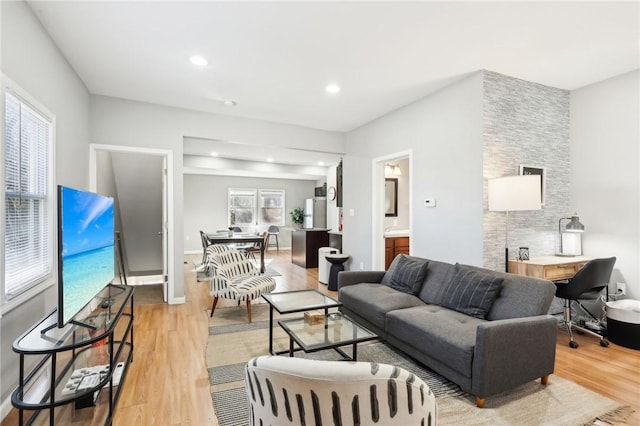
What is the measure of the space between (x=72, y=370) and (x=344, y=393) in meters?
2.16

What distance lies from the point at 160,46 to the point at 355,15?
172cm

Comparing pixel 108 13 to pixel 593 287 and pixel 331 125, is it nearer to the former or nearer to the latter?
pixel 331 125

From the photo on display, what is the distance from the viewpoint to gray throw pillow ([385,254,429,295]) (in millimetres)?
3355

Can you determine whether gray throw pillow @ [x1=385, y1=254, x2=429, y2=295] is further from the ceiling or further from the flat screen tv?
the flat screen tv

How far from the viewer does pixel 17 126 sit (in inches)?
85.3

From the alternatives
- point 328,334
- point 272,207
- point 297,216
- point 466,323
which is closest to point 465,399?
point 466,323

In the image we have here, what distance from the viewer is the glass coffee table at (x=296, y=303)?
273 centimetres

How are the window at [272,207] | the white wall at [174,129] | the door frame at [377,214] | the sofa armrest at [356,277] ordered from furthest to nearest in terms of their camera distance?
the window at [272,207]
the door frame at [377,214]
the white wall at [174,129]
the sofa armrest at [356,277]

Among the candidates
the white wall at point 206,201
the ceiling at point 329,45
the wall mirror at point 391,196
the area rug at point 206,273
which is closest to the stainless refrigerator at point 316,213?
the white wall at point 206,201

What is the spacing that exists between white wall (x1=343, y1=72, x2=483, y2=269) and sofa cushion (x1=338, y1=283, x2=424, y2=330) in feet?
2.78

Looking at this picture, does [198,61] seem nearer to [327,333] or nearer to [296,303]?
[296,303]

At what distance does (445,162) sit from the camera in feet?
12.2

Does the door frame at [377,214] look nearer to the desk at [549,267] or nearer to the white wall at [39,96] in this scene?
the desk at [549,267]

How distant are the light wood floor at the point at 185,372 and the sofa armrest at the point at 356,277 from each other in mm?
1572
